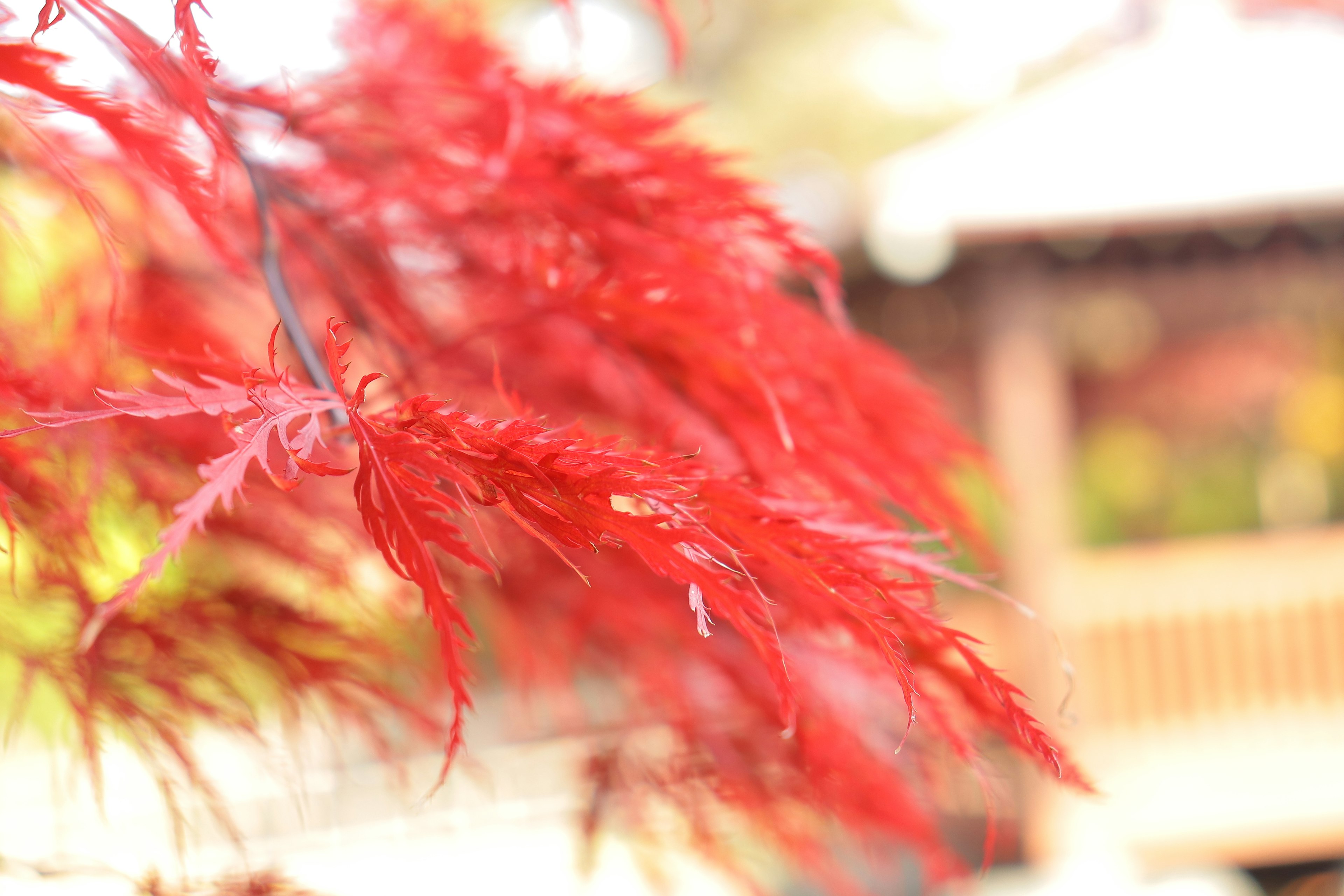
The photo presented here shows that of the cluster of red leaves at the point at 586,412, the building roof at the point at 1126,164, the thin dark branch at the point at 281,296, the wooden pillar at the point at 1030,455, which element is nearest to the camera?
the cluster of red leaves at the point at 586,412

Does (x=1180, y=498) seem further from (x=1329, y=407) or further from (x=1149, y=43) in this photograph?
(x=1149, y=43)

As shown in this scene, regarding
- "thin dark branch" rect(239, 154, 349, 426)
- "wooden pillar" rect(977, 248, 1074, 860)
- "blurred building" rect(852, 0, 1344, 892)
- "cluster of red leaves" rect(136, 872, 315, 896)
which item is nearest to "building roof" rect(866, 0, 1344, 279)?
"blurred building" rect(852, 0, 1344, 892)

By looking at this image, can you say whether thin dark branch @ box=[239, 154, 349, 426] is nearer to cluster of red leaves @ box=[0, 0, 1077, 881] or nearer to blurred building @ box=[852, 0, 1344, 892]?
cluster of red leaves @ box=[0, 0, 1077, 881]

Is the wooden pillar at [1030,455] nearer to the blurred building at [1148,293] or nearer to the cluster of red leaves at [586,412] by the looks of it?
the blurred building at [1148,293]

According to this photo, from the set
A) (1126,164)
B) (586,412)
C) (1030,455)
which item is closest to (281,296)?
(586,412)

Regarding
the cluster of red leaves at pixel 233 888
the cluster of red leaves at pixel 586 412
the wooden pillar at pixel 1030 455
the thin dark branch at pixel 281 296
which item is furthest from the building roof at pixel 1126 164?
the cluster of red leaves at pixel 233 888

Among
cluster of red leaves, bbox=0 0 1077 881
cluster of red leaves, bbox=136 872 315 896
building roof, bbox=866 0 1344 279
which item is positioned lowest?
cluster of red leaves, bbox=136 872 315 896
